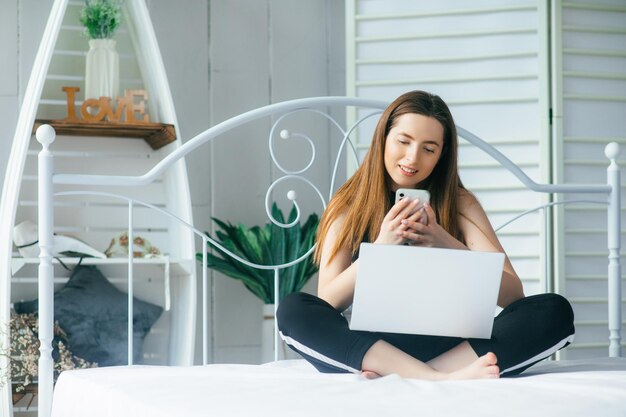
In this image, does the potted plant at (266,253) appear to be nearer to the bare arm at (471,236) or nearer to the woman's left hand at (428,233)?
the bare arm at (471,236)

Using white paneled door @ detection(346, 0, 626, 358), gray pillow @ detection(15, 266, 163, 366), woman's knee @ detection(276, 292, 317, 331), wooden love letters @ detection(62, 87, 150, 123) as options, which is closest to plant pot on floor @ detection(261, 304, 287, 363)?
gray pillow @ detection(15, 266, 163, 366)

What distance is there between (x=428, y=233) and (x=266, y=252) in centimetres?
154

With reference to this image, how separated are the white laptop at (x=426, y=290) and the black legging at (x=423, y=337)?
3 cm

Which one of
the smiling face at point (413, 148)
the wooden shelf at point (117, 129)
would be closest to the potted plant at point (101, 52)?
the wooden shelf at point (117, 129)

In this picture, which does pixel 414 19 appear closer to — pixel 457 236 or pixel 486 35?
pixel 486 35

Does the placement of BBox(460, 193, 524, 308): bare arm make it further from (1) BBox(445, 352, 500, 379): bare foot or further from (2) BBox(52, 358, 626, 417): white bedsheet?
(1) BBox(445, 352, 500, 379): bare foot

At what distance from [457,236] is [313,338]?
464mm

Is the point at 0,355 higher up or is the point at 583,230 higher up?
the point at 583,230

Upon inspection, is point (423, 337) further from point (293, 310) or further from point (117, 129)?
point (117, 129)

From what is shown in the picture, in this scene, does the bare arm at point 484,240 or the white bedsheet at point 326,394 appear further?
the bare arm at point 484,240

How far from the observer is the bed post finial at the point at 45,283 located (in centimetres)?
202

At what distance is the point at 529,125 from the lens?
3141 millimetres

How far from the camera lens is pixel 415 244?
185 cm

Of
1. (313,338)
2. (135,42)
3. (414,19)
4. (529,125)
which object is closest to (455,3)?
(414,19)
